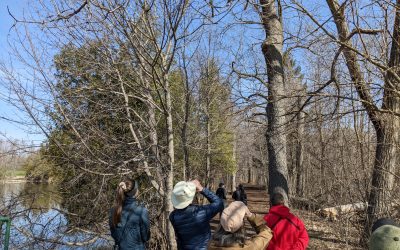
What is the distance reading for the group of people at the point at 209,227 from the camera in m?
3.50

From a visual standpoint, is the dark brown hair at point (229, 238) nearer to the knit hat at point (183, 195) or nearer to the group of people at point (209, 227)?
the group of people at point (209, 227)

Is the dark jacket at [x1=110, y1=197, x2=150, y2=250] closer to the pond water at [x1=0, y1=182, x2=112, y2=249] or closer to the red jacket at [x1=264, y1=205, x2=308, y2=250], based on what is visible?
the red jacket at [x1=264, y1=205, x2=308, y2=250]

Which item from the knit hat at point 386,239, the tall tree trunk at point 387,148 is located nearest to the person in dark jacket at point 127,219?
the knit hat at point 386,239

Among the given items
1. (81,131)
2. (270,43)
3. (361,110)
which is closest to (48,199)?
(81,131)

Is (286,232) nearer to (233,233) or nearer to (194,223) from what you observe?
(194,223)

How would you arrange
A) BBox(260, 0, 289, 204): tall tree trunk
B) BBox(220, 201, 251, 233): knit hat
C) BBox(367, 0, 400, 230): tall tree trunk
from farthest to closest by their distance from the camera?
BBox(260, 0, 289, 204): tall tree trunk, BBox(367, 0, 400, 230): tall tree trunk, BBox(220, 201, 251, 233): knit hat

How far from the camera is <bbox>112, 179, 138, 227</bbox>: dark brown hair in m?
4.87

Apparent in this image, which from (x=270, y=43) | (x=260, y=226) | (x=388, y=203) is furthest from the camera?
(x=270, y=43)

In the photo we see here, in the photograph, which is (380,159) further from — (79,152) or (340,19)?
(79,152)

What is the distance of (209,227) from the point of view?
4305 millimetres

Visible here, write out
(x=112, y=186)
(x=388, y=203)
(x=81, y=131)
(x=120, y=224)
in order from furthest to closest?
(x=112, y=186) < (x=81, y=131) < (x=388, y=203) < (x=120, y=224)

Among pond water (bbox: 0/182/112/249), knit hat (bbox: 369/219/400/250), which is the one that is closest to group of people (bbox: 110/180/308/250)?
knit hat (bbox: 369/219/400/250)

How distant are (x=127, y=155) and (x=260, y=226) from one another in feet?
17.4

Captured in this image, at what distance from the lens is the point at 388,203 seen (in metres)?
7.98
